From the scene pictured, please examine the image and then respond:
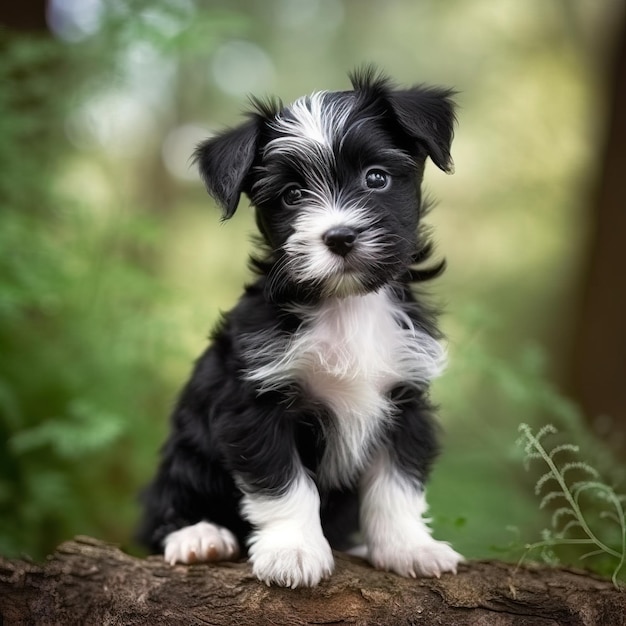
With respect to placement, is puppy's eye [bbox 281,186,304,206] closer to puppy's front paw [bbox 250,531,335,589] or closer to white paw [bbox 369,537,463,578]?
puppy's front paw [bbox 250,531,335,589]

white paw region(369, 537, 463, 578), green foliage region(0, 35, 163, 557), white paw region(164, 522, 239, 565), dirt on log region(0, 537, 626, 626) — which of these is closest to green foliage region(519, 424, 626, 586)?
dirt on log region(0, 537, 626, 626)

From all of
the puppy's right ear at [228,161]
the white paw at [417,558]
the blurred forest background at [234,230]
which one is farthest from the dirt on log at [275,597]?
the puppy's right ear at [228,161]

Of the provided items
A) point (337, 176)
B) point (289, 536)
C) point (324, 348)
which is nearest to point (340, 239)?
point (337, 176)

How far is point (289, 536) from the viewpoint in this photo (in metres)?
3.07

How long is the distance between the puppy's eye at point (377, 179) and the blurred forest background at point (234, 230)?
30.0 inches

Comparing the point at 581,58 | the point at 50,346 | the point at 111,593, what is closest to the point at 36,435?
the point at 50,346

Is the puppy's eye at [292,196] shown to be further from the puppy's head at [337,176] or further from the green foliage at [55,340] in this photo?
the green foliage at [55,340]

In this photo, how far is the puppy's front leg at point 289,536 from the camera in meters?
3.00

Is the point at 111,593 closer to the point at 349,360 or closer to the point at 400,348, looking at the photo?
the point at 349,360

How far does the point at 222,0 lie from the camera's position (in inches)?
415

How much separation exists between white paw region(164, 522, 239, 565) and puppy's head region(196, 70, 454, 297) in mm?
1208

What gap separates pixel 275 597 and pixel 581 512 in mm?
2567

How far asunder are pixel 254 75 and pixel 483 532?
7.43m

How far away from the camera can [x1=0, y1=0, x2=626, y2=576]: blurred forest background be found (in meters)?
5.67
